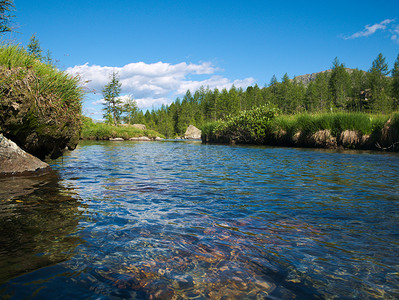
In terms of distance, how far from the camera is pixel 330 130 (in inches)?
633

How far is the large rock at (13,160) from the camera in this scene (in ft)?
17.9

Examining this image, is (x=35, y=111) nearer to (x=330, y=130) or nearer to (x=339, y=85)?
(x=330, y=130)

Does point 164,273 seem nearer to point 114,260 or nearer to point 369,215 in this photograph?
point 114,260

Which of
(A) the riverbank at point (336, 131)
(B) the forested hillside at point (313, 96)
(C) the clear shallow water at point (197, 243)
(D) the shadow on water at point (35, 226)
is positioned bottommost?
(C) the clear shallow water at point (197, 243)

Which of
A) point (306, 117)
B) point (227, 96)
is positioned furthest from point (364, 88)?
point (306, 117)

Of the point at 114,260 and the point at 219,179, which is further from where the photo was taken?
the point at 219,179

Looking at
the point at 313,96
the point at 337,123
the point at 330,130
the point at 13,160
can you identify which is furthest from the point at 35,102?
the point at 313,96

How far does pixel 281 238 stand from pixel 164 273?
136 centimetres

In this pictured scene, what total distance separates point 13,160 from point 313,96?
95.7m

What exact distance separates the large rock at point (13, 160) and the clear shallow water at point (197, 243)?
108cm

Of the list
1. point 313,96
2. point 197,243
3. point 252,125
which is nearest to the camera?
point 197,243

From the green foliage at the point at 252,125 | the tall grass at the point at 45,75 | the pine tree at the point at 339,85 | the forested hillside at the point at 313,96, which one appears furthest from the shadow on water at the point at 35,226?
the pine tree at the point at 339,85

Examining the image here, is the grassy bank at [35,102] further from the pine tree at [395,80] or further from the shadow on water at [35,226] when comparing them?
the pine tree at [395,80]

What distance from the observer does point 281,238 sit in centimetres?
261
